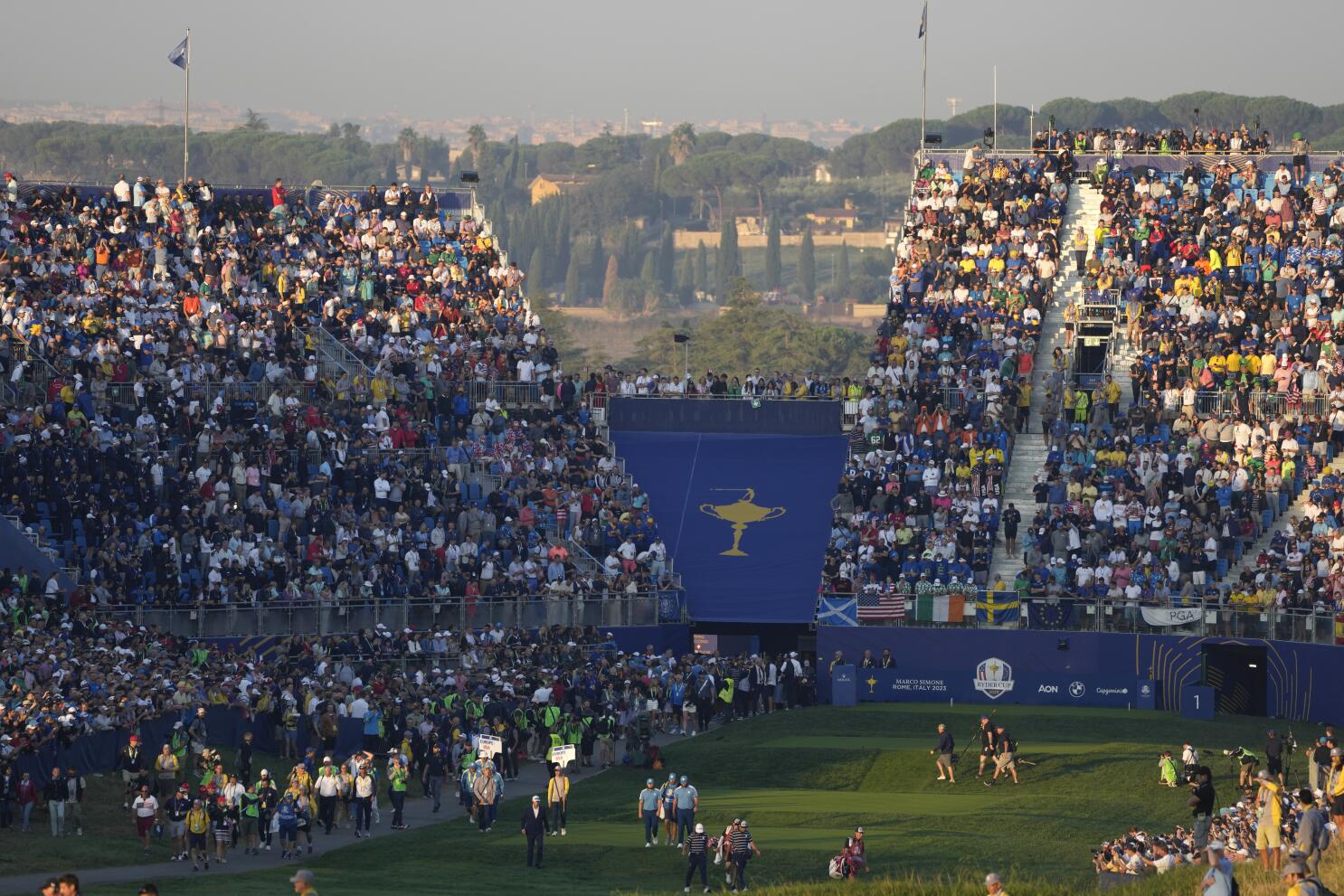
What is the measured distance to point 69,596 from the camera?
49.5 metres

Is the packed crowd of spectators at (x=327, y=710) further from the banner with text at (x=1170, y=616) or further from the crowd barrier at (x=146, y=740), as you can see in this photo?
the banner with text at (x=1170, y=616)

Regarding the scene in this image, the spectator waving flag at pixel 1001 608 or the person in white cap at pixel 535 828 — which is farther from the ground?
the spectator waving flag at pixel 1001 608

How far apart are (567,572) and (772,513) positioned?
807 centimetres

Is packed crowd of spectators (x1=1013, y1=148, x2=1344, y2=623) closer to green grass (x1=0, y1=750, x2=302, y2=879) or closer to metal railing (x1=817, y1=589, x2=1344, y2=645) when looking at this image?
metal railing (x1=817, y1=589, x2=1344, y2=645)

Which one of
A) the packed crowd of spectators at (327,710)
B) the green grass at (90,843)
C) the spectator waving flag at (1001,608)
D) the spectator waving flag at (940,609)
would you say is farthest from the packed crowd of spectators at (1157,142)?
the green grass at (90,843)

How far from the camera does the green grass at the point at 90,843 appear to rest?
1422 inches

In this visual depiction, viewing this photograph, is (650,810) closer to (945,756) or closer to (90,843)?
(945,756)

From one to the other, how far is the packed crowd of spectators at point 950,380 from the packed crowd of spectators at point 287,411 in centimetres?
567

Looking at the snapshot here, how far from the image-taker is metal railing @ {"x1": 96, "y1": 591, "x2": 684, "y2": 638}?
50906mm

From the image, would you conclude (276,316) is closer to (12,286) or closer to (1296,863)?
(12,286)

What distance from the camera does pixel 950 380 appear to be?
202 feet

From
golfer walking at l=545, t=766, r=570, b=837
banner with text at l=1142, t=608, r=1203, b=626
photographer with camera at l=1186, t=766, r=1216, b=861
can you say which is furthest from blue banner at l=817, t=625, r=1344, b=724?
photographer with camera at l=1186, t=766, r=1216, b=861

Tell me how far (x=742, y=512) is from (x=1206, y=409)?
12391mm

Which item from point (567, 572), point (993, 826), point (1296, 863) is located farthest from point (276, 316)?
point (1296, 863)
